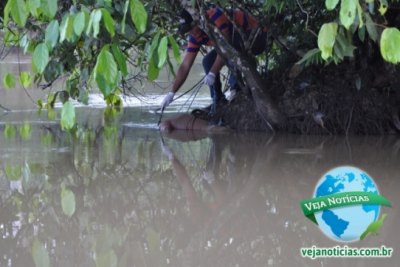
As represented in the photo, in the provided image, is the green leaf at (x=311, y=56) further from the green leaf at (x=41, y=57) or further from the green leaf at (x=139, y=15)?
the green leaf at (x=41, y=57)

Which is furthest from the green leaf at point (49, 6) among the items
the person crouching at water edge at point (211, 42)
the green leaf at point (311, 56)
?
the person crouching at water edge at point (211, 42)

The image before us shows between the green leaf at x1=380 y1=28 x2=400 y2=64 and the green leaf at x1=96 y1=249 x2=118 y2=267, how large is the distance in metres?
1.21

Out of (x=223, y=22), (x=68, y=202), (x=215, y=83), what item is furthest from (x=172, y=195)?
(x=215, y=83)

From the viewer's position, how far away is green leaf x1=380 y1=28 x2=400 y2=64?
235 centimetres

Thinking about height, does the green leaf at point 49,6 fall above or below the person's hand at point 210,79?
above

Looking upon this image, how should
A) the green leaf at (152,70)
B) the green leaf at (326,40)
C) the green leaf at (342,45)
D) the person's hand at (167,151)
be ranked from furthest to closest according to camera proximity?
the person's hand at (167,151) → the green leaf at (342,45) → the green leaf at (152,70) → the green leaf at (326,40)

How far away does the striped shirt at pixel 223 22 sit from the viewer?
5332 mm

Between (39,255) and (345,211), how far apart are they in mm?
1131

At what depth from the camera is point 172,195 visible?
338 cm

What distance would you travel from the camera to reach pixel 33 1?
2365 millimetres

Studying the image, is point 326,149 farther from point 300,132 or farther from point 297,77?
point 297,77

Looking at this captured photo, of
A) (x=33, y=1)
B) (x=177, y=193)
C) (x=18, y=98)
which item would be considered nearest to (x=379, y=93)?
(x=177, y=193)

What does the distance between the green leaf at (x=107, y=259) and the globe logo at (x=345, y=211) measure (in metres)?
0.78

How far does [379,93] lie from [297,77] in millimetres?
669
